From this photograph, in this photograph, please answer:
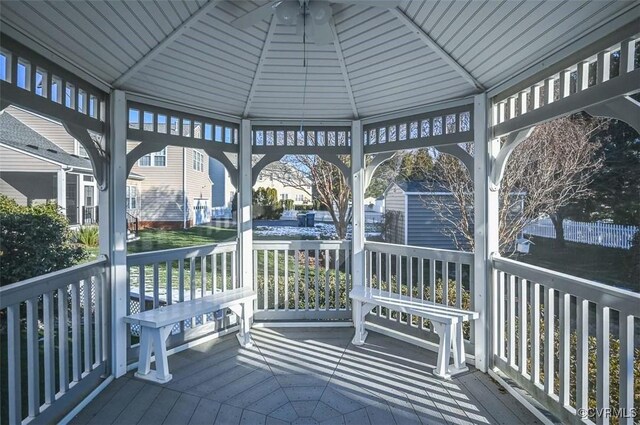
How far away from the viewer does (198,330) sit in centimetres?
406

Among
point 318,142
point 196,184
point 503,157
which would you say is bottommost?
point 503,157

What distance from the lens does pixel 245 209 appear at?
14.3ft

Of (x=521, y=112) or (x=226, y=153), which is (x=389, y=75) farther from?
(x=226, y=153)

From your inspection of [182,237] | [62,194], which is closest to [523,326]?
[182,237]

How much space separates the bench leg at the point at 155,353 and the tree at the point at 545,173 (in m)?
4.45

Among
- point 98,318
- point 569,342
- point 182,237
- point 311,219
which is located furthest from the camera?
point 182,237

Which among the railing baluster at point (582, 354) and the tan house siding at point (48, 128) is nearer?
the railing baluster at point (582, 354)

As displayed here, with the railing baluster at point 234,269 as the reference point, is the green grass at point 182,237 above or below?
above

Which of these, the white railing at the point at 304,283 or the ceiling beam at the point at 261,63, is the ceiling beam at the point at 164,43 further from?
the white railing at the point at 304,283

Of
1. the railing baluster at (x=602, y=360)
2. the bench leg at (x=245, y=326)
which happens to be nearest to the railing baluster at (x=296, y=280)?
the bench leg at (x=245, y=326)

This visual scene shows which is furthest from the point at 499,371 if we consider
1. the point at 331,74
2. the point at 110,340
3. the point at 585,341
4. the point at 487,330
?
the point at 110,340

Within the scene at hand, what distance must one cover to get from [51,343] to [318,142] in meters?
3.15

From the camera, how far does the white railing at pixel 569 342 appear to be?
6.31 ft

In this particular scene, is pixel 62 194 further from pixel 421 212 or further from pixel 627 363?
pixel 627 363
